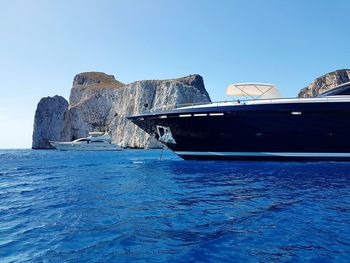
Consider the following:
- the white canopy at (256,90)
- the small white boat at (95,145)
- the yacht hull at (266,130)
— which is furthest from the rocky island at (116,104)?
the yacht hull at (266,130)

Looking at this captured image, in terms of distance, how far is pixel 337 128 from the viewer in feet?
56.4

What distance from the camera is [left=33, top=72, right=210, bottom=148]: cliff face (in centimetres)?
7938

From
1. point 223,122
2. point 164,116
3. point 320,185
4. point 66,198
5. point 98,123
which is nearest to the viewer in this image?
point 66,198

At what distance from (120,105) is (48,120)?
33130 mm

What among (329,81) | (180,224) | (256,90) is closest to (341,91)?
(256,90)

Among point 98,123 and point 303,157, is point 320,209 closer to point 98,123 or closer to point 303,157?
point 303,157

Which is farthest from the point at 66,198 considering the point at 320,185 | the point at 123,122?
the point at 123,122

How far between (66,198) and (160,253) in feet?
18.1

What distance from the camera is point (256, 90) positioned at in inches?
880

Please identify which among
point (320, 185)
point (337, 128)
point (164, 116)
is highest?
point (164, 116)

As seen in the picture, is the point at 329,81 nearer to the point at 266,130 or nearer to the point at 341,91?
the point at 341,91

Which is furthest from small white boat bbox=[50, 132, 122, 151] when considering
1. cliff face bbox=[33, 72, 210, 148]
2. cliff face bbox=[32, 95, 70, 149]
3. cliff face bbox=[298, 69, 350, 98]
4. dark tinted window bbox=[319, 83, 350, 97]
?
cliff face bbox=[298, 69, 350, 98]

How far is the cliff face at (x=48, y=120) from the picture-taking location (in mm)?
103062

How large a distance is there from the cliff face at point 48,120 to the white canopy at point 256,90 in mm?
91861
